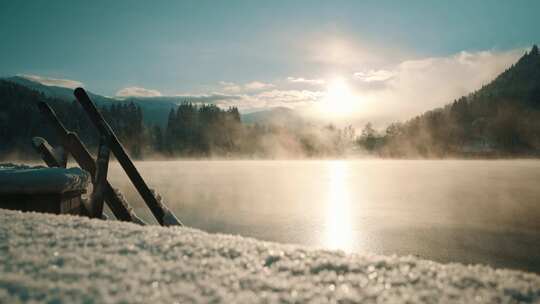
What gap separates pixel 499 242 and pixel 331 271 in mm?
10670

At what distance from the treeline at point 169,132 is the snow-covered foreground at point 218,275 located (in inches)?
4322

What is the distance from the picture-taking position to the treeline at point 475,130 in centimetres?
15000

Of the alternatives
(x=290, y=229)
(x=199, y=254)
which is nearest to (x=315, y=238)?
(x=290, y=229)

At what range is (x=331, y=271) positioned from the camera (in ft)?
7.63

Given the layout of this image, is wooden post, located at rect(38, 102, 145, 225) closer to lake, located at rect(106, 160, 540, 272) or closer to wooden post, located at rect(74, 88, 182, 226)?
wooden post, located at rect(74, 88, 182, 226)

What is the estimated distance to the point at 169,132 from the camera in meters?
128

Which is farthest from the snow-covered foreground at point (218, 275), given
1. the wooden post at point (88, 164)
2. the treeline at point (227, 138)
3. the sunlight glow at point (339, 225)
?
the treeline at point (227, 138)

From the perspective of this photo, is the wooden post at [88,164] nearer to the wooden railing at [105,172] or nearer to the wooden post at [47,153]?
the wooden railing at [105,172]

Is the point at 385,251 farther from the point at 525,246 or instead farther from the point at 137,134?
the point at 137,134

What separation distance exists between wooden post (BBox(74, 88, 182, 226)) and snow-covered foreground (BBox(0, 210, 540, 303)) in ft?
12.1

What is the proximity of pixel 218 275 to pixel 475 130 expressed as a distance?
598 feet

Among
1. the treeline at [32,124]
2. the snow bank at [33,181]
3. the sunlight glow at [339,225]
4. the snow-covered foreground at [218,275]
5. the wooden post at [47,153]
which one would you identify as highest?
the treeline at [32,124]

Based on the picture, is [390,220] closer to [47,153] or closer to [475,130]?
[47,153]

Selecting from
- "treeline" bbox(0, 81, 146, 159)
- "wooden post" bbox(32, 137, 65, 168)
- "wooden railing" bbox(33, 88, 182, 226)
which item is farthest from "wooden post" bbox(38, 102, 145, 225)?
"treeline" bbox(0, 81, 146, 159)
